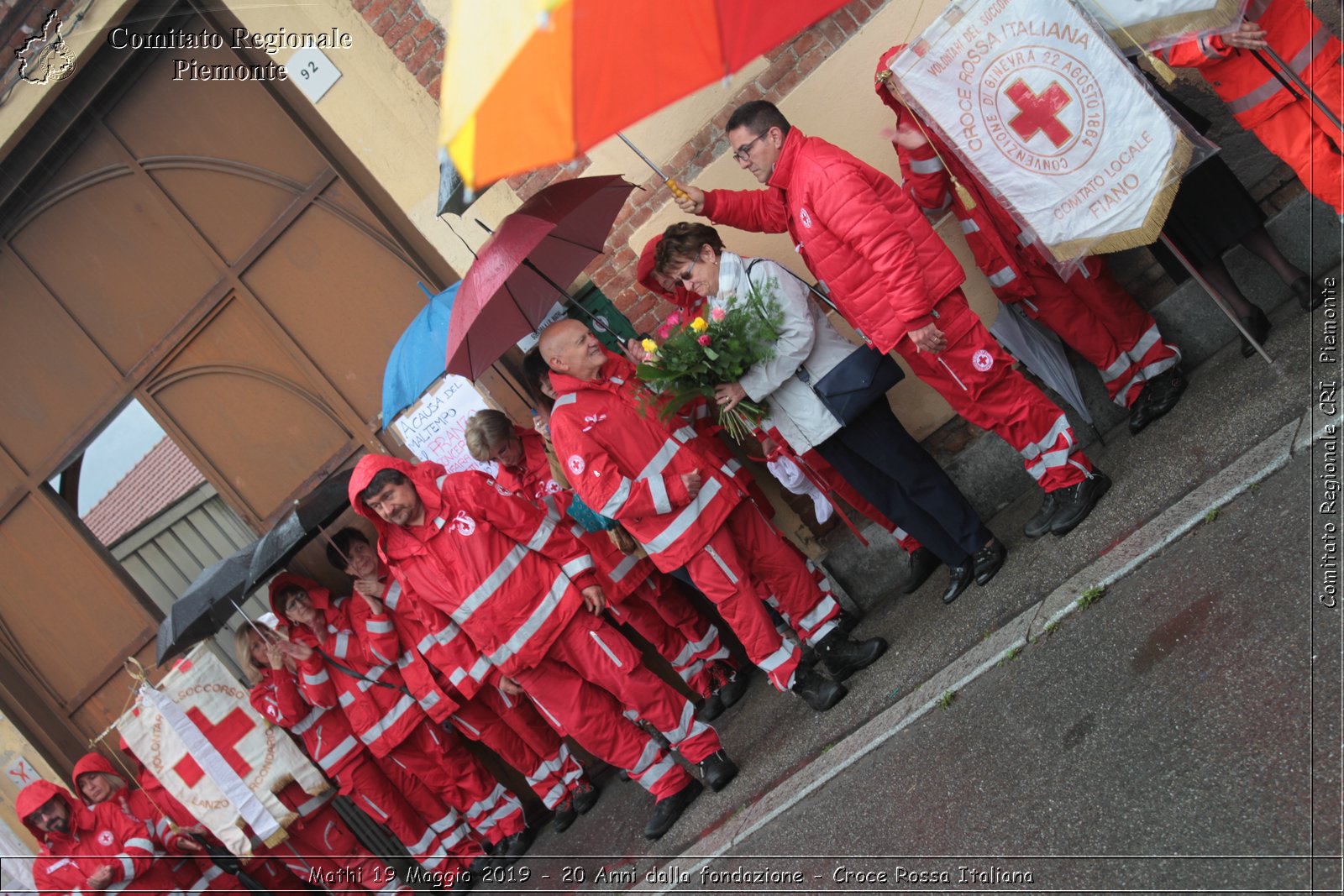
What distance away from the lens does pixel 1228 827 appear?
3.08 meters

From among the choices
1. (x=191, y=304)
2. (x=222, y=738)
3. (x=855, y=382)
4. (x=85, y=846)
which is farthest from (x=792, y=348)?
(x=85, y=846)

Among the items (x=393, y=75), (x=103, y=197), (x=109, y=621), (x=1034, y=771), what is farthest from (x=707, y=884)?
(x=103, y=197)

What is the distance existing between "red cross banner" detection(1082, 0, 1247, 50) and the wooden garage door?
441 centimetres

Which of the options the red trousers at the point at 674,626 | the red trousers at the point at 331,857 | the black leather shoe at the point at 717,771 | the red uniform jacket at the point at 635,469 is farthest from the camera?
the red trousers at the point at 331,857

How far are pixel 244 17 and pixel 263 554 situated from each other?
3.47 meters

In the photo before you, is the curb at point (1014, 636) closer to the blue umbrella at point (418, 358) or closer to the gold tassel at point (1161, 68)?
the gold tassel at point (1161, 68)

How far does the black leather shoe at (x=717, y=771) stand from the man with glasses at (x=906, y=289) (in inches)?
77.8

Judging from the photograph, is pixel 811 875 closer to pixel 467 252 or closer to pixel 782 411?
pixel 782 411

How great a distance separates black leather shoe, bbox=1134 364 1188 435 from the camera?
213 inches

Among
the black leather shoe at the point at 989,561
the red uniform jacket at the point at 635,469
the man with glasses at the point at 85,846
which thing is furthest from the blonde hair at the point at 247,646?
the black leather shoe at the point at 989,561

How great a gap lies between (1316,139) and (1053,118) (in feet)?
3.48

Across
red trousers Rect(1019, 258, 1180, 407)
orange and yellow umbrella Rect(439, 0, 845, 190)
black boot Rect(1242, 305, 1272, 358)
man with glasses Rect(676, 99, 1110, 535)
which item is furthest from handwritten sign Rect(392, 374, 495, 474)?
black boot Rect(1242, 305, 1272, 358)

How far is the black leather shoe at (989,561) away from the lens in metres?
5.30

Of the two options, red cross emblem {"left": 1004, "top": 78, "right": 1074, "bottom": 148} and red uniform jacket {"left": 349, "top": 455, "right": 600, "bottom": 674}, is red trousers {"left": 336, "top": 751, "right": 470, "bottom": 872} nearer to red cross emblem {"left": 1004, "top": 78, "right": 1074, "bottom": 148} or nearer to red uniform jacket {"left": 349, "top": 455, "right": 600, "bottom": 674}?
red uniform jacket {"left": 349, "top": 455, "right": 600, "bottom": 674}
